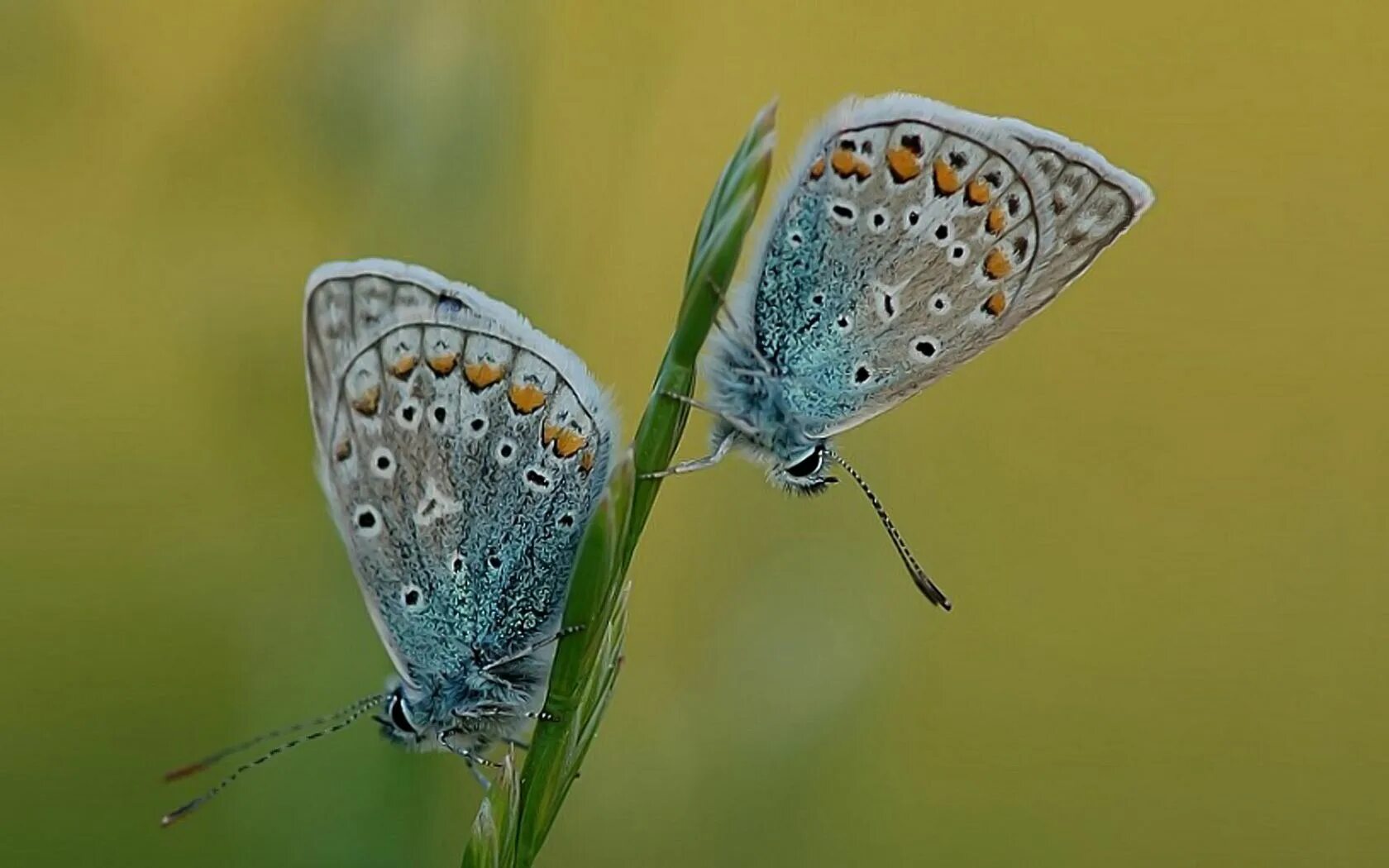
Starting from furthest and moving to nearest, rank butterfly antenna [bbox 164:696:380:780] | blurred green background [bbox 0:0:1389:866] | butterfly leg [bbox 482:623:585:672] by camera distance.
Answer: blurred green background [bbox 0:0:1389:866] → butterfly leg [bbox 482:623:585:672] → butterfly antenna [bbox 164:696:380:780]

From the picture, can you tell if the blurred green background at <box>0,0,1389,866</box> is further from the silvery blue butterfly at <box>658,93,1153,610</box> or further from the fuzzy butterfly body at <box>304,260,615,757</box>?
the silvery blue butterfly at <box>658,93,1153,610</box>

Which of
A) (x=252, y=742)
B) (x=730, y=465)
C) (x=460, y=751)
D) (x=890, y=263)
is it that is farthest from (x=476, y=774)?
(x=730, y=465)

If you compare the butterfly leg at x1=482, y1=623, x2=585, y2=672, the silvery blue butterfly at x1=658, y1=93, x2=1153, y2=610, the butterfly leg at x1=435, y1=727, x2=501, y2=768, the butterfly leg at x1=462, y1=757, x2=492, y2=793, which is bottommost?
the butterfly leg at x1=462, y1=757, x2=492, y2=793

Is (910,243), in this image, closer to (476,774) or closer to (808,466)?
(808,466)

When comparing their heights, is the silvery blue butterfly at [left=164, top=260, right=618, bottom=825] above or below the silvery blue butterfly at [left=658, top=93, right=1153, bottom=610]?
below

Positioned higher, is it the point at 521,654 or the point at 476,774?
the point at 521,654

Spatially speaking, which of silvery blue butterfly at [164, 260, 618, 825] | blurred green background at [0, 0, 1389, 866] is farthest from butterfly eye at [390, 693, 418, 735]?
blurred green background at [0, 0, 1389, 866]

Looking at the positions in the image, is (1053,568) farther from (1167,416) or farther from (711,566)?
(711,566)
